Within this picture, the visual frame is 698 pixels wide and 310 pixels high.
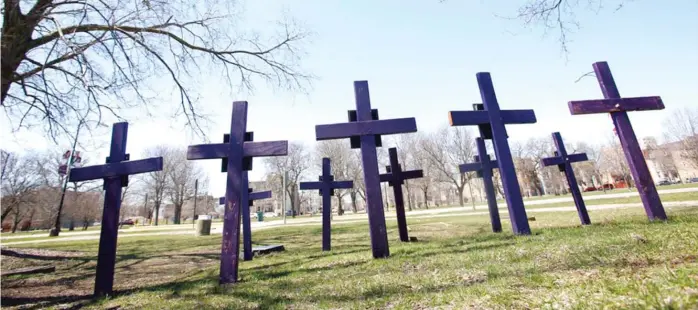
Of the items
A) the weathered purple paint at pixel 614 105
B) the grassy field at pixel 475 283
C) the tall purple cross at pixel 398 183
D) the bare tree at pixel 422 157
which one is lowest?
the grassy field at pixel 475 283

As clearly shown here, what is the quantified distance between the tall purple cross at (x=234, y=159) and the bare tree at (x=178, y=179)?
5598 cm

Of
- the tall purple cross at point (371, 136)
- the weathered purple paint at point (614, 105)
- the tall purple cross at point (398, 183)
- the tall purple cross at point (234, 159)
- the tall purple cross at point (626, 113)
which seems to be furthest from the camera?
the tall purple cross at point (398, 183)

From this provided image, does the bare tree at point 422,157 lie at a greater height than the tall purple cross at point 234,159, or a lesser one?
greater

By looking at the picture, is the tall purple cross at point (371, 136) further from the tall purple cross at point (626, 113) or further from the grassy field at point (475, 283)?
the tall purple cross at point (626, 113)

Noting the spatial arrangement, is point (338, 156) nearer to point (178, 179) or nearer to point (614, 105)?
point (178, 179)

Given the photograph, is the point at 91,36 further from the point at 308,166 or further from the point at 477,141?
the point at 308,166

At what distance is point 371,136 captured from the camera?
543cm

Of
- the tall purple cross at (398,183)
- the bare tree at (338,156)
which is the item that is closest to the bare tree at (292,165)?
the bare tree at (338,156)

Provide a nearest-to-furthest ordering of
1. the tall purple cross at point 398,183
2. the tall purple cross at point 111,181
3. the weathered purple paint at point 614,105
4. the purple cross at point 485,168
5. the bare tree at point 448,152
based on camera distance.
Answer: the tall purple cross at point 111,181 → the weathered purple paint at point 614,105 → the tall purple cross at point 398,183 → the purple cross at point 485,168 → the bare tree at point 448,152

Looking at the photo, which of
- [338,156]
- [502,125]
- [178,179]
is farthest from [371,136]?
[178,179]

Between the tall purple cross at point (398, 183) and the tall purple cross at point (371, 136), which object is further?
the tall purple cross at point (398, 183)

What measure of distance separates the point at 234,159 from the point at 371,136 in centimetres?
245

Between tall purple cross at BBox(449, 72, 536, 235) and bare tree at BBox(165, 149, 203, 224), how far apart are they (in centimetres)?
5791

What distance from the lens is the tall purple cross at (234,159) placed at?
15.5 ft
